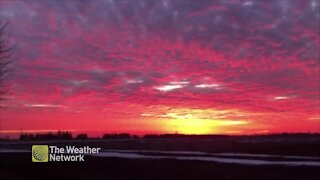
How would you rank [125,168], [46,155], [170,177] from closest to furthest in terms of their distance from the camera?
[170,177], [125,168], [46,155]

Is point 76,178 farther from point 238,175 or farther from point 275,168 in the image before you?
point 275,168

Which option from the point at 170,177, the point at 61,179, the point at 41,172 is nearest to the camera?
the point at 61,179

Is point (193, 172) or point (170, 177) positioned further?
point (193, 172)

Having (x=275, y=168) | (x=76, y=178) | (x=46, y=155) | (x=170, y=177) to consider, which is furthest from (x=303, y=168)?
(x=46, y=155)

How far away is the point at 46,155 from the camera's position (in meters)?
46.3

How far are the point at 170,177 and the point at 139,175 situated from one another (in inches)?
117

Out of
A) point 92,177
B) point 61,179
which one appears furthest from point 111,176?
point 61,179

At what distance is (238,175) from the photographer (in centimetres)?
3350

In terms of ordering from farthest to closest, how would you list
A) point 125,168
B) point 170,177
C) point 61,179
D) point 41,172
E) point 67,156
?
point 67,156 → point 125,168 → point 41,172 → point 170,177 → point 61,179

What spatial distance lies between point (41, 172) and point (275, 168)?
68.5 feet

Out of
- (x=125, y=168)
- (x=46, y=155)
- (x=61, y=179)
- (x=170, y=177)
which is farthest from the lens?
(x=46, y=155)

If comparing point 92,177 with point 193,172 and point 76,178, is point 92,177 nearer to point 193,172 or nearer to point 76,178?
point 76,178

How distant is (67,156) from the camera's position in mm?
50906

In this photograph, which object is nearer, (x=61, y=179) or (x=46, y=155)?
(x=61, y=179)
